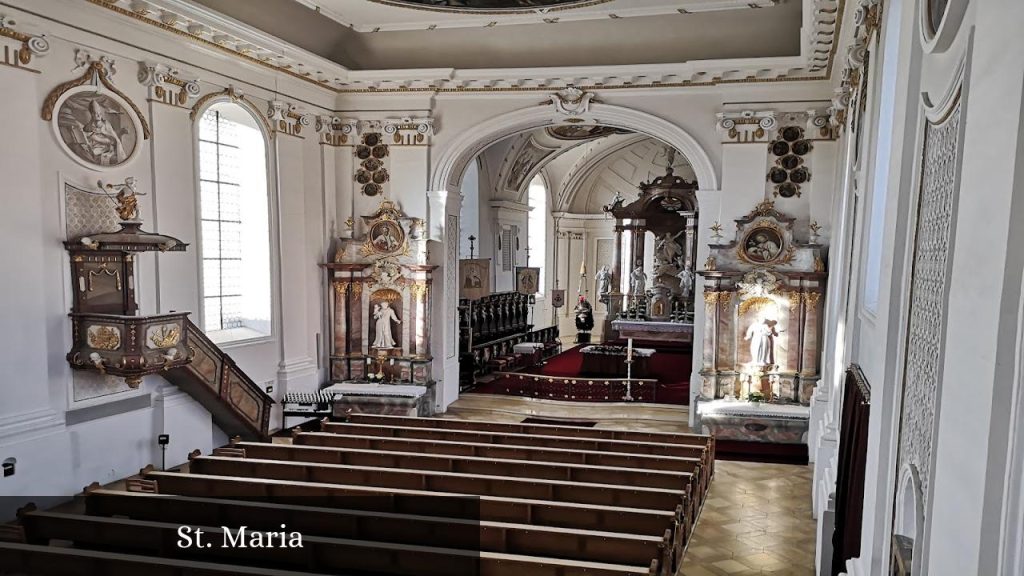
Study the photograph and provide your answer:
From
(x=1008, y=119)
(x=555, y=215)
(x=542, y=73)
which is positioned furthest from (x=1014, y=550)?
(x=555, y=215)

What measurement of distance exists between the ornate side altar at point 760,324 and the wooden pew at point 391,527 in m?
6.02

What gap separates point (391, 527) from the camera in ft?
16.0

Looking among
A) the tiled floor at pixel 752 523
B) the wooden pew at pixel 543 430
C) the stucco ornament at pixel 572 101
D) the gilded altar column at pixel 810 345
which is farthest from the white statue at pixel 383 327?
the gilded altar column at pixel 810 345

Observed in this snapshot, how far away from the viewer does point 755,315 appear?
34.1 ft

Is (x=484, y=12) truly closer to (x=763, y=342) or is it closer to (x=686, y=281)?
(x=763, y=342)

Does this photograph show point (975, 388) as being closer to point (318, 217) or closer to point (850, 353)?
point (850, 353)

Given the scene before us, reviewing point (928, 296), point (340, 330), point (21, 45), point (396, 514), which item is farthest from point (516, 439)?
point (21, 45)

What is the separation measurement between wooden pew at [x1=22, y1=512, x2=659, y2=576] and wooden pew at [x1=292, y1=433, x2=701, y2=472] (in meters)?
2.26

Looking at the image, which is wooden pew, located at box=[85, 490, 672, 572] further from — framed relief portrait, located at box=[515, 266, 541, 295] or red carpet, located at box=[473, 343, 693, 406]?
framed relief portrait, located at box=[515, 266, 541, 295]

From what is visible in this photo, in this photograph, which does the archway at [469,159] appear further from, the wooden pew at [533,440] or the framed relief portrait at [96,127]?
the framed relief portrait at [96,127]

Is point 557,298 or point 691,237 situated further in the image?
point 557,298

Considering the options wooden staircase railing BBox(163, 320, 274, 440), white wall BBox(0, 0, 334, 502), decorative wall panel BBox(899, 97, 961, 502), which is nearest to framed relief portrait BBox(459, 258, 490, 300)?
white wall BBox(0, 0, 334, 502)

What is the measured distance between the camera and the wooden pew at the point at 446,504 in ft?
16.4

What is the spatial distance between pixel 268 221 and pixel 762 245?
7272 mm
